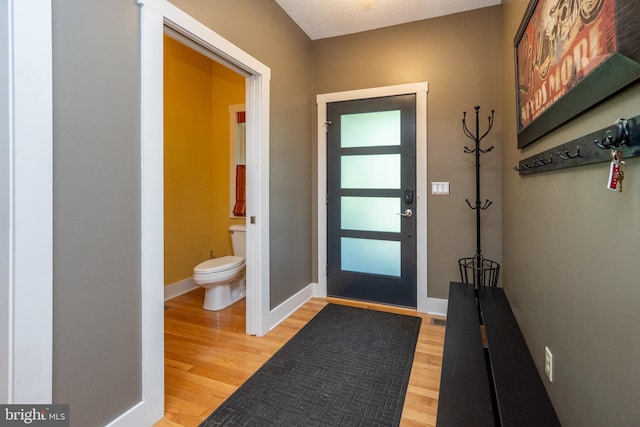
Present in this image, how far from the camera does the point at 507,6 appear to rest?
7.73 ft

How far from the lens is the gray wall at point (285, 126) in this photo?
2.35 metres

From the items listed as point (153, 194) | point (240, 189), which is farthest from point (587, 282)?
point (240, 189)

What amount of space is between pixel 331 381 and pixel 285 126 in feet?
7.01

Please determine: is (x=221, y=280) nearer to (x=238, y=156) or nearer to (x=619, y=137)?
(x=238, y=156)

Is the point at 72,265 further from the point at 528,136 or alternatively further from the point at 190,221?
the point at 190,221

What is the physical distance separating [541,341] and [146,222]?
1945 millimetres

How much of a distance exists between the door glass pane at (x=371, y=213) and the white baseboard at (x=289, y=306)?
0.81 meters

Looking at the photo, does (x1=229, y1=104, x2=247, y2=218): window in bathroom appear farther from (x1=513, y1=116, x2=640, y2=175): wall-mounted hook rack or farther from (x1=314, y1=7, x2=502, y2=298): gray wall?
(x1=513, y1=116, x2=640, y2=175): wall-mounted hook rack

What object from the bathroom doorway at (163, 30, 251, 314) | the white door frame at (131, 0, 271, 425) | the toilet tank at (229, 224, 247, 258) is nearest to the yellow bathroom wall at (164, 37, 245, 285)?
the bathroom doorway at (163, 30, 251, 314)

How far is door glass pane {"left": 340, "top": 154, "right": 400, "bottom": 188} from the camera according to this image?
10.0 feet

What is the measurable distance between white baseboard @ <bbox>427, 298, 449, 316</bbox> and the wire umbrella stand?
0.29 metres

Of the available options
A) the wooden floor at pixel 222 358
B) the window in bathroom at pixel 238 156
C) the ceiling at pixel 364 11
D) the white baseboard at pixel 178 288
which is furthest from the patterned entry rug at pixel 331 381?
the ceiling at pixel 364 11

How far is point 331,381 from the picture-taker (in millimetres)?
1905

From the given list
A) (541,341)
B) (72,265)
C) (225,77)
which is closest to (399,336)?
(541,341)
